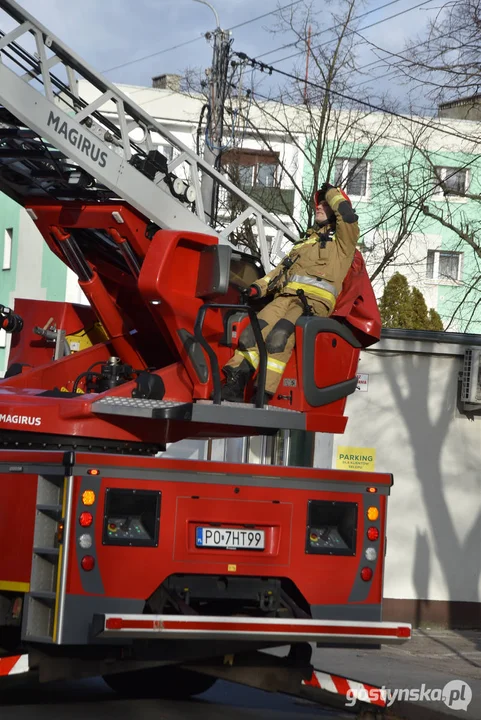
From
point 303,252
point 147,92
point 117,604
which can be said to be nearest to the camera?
point 117,604

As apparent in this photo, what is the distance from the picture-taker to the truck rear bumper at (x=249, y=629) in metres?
7.00

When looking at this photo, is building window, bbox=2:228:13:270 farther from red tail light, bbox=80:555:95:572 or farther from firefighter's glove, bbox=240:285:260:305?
red tail light, bbox=80:555:95:572

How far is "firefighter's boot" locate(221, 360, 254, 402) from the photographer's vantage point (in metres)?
8.18

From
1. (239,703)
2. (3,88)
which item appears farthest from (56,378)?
(239,703)

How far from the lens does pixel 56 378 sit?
29.8 ft

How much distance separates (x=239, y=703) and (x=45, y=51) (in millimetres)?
4923

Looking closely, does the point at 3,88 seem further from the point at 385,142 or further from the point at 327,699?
the point at 385,142

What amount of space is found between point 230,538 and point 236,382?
3.55 feet

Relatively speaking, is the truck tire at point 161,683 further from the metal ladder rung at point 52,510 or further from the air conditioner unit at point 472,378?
the air conditioner unit at point 472,378

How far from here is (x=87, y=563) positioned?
7.19m

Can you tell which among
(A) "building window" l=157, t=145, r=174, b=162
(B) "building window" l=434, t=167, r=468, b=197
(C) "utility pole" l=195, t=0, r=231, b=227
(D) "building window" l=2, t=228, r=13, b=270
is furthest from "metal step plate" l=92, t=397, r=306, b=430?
(D) "building window" l=2, t=228, r=13, b=270

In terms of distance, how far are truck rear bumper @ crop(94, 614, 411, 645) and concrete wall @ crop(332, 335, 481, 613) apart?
568 cm

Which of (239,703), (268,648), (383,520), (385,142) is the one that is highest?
(385,142)

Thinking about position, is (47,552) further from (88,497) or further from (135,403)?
(135,403)
